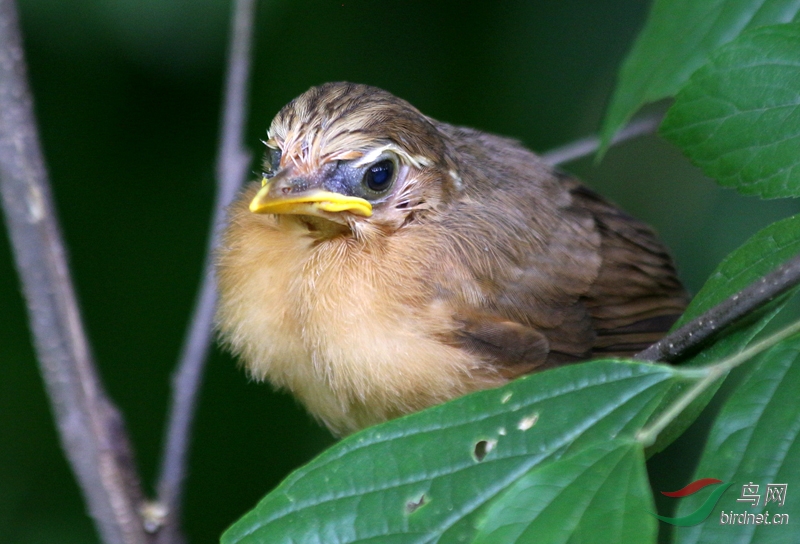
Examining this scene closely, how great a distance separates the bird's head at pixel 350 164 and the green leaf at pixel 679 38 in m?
0.55

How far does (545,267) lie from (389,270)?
0.56m

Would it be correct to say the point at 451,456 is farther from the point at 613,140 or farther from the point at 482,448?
the point at 613,140

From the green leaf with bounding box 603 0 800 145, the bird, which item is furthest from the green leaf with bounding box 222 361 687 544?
the green leaf with bounding box 603 0 800 145

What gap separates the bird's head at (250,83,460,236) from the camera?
6.49ft

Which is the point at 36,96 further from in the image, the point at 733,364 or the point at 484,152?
the point at 733,364

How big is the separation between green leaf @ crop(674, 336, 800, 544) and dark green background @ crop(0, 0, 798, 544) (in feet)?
7.60

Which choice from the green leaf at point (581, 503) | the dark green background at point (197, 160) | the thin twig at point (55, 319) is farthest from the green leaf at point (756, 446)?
the dark green background at point (197, 160)

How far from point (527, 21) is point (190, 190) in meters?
1.79

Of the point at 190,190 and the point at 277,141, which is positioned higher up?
the point at 277,141

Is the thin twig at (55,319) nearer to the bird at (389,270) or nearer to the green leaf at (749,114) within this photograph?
the bird at (389,270)

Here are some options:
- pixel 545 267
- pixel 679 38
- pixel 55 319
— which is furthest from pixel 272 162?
pixel 679 38

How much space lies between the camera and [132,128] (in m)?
3.71

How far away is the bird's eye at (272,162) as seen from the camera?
2137 mm

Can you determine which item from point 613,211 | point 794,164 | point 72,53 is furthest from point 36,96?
point 794,164
